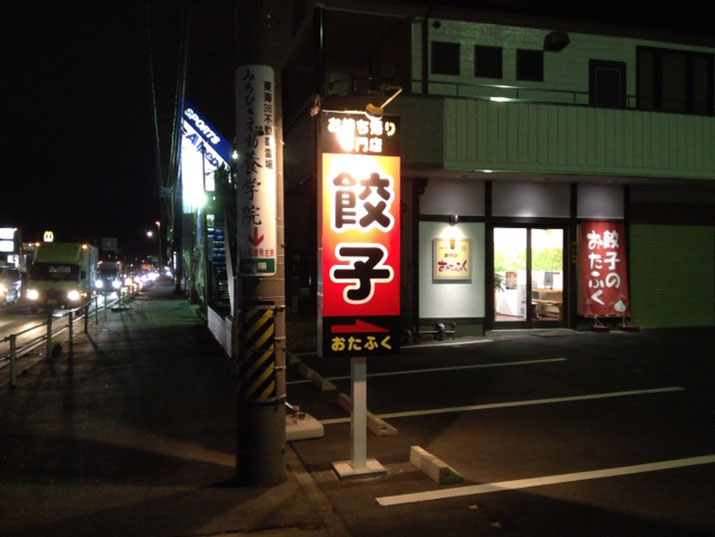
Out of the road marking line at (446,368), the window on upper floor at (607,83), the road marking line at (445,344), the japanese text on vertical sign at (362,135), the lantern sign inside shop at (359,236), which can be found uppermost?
the window on upper floor at (607,83)

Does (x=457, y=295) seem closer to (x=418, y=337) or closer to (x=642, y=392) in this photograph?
(x=418, y=337)

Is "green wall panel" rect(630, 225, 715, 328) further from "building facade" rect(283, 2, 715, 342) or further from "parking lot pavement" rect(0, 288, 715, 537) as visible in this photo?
"parking lot pavement" rect(0, 288, 715, 537)

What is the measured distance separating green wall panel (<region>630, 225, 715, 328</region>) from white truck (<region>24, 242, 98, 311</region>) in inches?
864

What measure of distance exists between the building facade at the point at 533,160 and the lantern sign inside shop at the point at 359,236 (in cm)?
772

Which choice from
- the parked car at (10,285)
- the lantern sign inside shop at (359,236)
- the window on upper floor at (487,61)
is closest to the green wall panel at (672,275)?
the window on upper floor at (487,61)

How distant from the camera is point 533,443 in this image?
23.7 feet

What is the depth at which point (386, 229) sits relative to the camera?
6168mm

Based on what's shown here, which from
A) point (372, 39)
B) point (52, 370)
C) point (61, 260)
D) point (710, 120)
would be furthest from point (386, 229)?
point (61, 260)

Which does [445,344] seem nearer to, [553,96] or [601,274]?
[601,274]

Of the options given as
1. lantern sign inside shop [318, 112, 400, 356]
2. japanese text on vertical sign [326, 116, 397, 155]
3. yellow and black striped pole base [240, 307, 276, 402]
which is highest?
japanese text on vertical sign [326, 116, 397, 155]

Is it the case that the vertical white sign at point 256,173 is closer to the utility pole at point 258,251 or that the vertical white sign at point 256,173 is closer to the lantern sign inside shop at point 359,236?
the utility pole at point 258,251

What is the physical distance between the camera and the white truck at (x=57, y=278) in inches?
1007

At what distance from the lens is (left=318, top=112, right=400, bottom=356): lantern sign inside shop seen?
19.8 ft

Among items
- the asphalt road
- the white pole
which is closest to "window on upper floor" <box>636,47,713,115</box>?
the asphalt road
